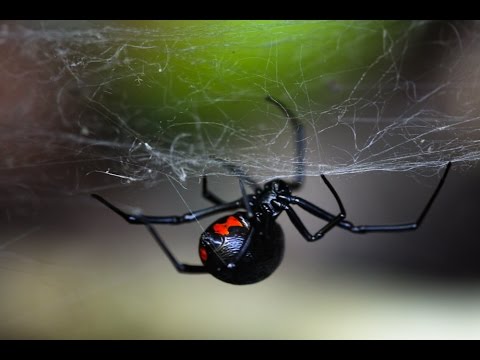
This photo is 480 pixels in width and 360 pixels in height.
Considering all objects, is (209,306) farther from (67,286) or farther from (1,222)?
(1,222)

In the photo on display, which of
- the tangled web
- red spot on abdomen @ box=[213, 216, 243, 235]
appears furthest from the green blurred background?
red spot on abdomen @ box=[213, 216, 243, 235]

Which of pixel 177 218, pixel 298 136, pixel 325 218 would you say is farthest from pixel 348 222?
pixel 177 218

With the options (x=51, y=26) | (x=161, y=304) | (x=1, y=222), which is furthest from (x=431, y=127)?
(x=1, y=222)

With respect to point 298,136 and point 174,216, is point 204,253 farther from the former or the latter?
point 298,136

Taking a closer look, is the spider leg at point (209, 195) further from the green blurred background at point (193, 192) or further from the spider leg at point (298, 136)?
the spider leg at point (298, 136)

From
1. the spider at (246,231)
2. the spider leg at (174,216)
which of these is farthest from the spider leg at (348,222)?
the spider leg at (174,216)

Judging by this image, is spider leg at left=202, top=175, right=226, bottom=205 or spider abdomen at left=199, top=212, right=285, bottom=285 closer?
spider abdomen at left=199, top=212, right=285, bottom=285

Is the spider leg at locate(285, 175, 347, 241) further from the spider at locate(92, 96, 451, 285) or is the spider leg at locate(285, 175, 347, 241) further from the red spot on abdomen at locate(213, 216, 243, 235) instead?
the red spot on abdomen at locate(213, 216, 243, 235)
